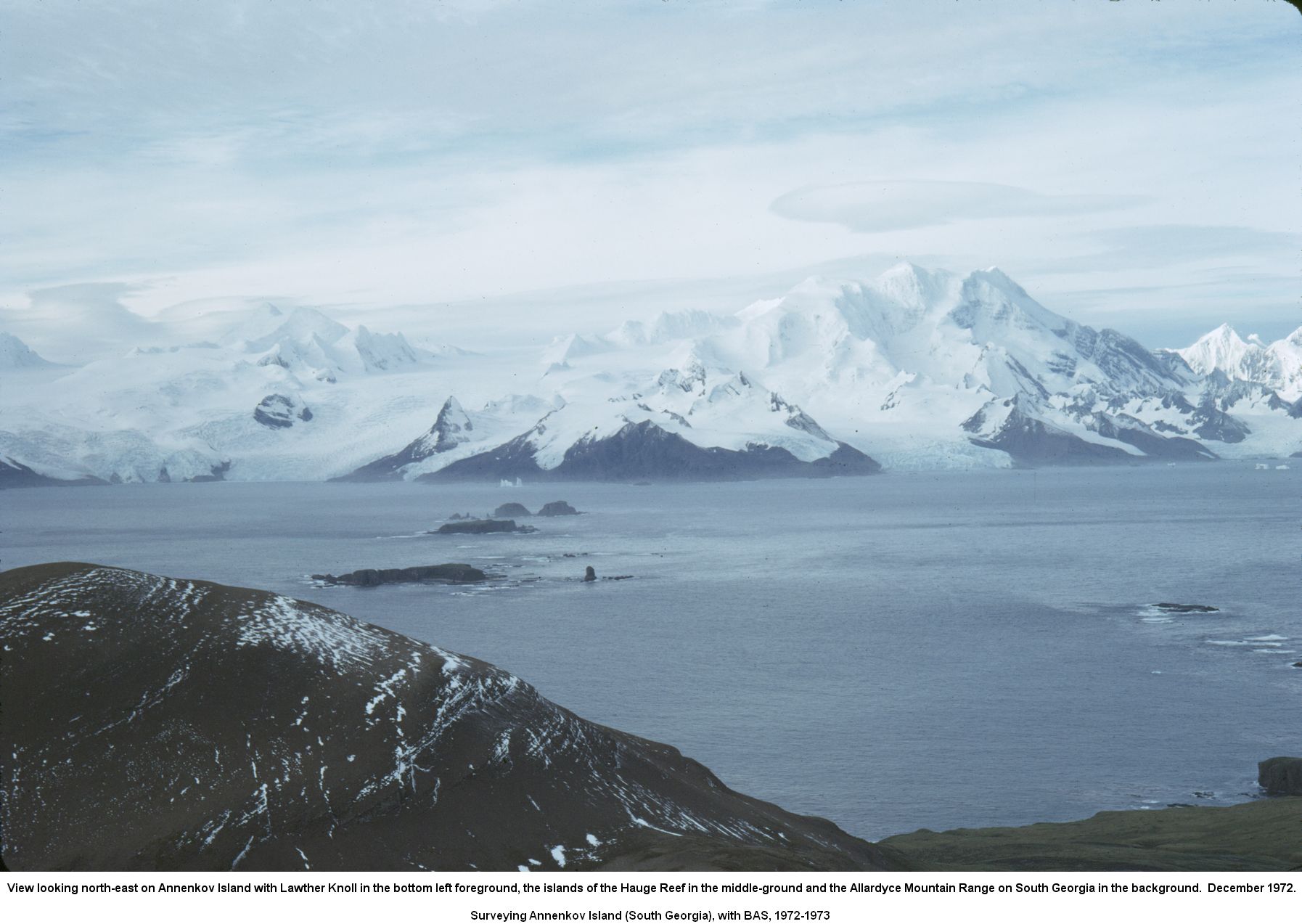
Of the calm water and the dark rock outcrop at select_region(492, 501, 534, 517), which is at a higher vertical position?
the calm water

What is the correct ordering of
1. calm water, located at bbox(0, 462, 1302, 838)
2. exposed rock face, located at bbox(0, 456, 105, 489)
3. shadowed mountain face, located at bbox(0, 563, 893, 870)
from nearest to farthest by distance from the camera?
1. shadowed mountain face, located at bbox(0, 563, 893, 870)
2. calm water, located at bbox(0, 462, 1302, 838)
3. exposed rock face, located at bbox(0, 456, 105, 489)

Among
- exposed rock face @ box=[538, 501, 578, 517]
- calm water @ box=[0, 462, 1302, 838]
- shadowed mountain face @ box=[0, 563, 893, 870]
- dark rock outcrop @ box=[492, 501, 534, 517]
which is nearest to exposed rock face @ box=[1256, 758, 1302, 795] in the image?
calm water @ box=[0, 462, 1302, 838]

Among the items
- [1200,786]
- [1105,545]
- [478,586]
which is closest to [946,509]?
[1105,545]

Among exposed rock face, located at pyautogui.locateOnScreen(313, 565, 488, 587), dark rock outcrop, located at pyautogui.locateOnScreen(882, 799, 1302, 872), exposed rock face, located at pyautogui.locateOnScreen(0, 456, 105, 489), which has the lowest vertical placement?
exposed rock face, located at pyautogui.locateOnScreen(313, 565, 488, 587)

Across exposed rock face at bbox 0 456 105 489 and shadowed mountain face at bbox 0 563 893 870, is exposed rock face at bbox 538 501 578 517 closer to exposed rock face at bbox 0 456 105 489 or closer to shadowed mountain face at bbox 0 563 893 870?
exposed rock face at bbox 0 456 105 489

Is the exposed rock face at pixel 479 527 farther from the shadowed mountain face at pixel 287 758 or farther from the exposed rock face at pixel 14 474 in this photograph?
the shadowed mountain face at pixel 287 758

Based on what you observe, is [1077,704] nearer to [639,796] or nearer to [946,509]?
[639,796]
